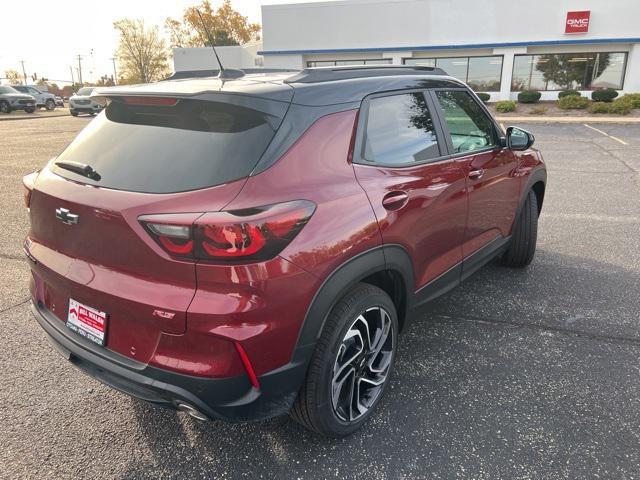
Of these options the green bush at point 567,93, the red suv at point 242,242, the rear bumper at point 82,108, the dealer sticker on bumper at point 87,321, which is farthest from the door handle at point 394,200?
the rear bumper at point 82,108

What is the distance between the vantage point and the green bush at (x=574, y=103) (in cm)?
2320

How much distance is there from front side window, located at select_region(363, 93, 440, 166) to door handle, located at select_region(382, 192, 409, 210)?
0.18m

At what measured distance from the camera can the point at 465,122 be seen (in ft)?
11.3

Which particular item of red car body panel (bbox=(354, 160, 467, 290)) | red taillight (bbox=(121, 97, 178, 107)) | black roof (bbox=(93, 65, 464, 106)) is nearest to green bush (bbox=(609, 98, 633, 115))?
red car body panel (bbox=(354, 160, 467, 290))

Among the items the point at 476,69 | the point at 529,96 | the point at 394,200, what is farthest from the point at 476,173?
the point at 476,69

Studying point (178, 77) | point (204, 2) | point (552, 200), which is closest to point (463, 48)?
point (552, 200)

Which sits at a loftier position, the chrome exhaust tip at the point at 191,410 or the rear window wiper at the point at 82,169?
the rear window wiper at the point at 82,169

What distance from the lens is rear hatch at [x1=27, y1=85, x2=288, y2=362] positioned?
1893 mm

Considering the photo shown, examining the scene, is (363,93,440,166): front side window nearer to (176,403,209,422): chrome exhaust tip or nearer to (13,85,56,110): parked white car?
(176,403,209,422): chrome exhaust tip

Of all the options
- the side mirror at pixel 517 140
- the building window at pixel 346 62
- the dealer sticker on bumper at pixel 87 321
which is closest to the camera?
the dealer sticker on bumper at pixel 87 321

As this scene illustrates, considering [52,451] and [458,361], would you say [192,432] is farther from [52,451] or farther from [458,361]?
[458,361]

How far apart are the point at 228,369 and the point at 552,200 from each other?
666 centimetres

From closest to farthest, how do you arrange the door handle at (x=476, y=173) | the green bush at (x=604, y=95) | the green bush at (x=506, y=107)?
the door handle at (x=476, y=173) → the green bush at (x=506, y=107) → the green bush at (x=604, y=95)

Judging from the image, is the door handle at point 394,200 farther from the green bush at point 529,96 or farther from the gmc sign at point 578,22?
the gmc sign at point 578,22
